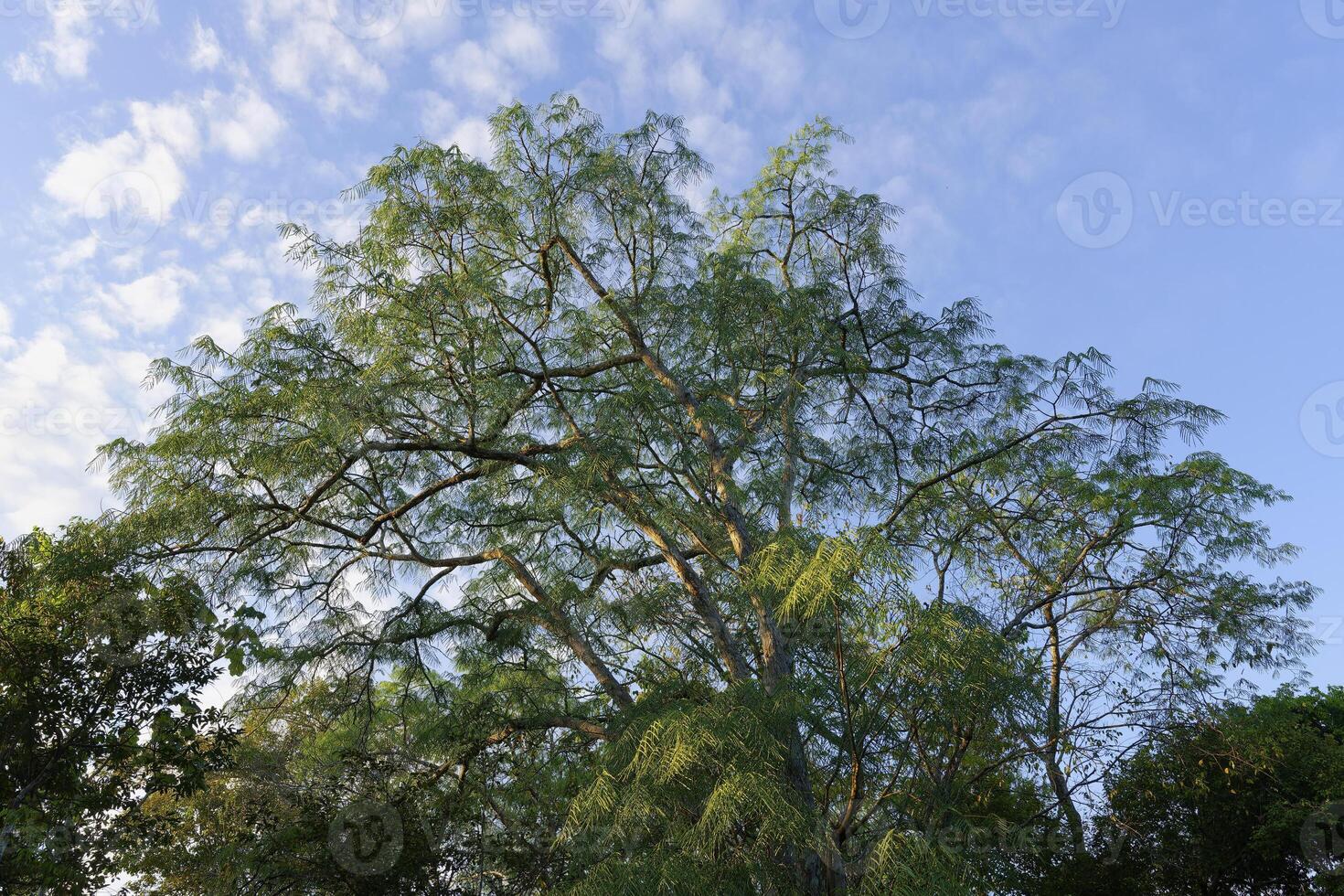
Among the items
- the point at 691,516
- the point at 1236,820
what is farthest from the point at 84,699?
the point at 1236,820

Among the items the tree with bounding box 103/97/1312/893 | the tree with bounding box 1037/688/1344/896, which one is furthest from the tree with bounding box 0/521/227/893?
the tree with bounding box 1037/688/1344/896

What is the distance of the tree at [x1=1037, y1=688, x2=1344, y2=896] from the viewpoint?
7.06 m

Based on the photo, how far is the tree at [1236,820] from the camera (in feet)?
23.2

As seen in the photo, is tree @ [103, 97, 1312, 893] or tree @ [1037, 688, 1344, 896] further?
tree @ [1037, 688, 1344, 896]

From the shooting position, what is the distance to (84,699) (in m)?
4.87

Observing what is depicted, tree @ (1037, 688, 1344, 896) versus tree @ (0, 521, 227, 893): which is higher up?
tree @ (0, 521, 227, 893)

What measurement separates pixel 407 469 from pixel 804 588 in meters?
3.82

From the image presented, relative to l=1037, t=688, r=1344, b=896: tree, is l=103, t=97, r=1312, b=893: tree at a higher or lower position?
higher

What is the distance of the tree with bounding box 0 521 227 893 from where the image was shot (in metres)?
4.71

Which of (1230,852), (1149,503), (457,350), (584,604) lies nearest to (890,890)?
(584,604)

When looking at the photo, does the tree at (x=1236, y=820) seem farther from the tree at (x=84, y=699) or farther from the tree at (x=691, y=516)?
the tree at (x=84, y=699)

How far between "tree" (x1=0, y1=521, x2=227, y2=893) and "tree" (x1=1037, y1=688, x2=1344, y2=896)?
6175 mm

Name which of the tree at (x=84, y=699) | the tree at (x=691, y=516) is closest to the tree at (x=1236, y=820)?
the tree at (x=691, y=516)

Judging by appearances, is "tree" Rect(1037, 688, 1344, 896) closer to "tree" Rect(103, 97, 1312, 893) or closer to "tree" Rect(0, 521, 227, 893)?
"tree" Rect(103, 97, 1312, 893)
